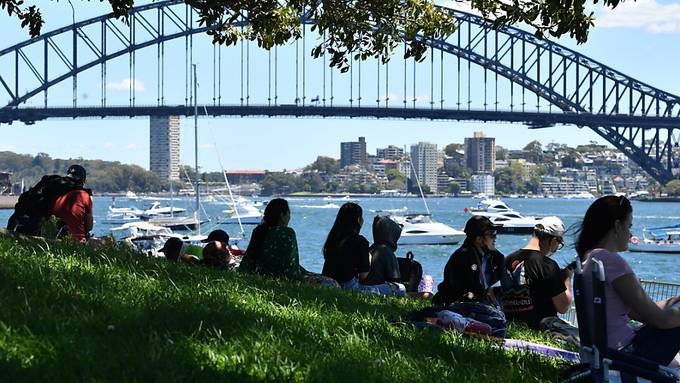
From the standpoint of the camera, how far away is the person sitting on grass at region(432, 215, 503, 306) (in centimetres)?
679

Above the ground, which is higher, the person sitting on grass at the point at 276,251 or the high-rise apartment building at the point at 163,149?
the high-rise apartment building at the point at 163,149

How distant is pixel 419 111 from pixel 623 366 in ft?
194

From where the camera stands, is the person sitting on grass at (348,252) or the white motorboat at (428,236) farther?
the white motorboat at (428,236)

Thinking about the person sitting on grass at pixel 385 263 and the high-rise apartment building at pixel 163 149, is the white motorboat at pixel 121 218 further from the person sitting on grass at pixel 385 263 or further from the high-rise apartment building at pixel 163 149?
the person sitting on grass at pixel 385 263

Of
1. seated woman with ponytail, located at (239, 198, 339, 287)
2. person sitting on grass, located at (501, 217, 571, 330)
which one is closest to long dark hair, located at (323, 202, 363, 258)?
seated woman with ponytail, located at (239, 198, 339, 287)

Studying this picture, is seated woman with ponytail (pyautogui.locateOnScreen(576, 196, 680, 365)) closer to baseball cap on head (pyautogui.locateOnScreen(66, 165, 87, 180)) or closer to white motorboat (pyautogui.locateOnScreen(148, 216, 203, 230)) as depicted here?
baseball cap on head (pyautogui.locateOnScreen(66, 165, 87, 180))

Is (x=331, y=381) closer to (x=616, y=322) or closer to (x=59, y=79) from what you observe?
(x=616, y=322)

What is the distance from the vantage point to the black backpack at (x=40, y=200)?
8.19 meters

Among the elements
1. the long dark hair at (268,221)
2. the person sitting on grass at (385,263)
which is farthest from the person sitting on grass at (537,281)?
the person sitting on grass at (385,263)

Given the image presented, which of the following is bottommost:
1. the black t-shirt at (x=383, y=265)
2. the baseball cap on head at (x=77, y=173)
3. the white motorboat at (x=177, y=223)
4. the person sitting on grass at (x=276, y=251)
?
the white motorboat at (x=177, y=223)

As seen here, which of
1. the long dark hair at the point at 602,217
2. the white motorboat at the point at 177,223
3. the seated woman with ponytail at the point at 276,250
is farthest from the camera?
the white motorboat at the point at 177,223

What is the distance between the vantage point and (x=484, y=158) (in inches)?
6875

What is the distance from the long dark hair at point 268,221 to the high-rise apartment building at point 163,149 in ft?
369

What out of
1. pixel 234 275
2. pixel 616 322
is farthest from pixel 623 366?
pixel 234 275
